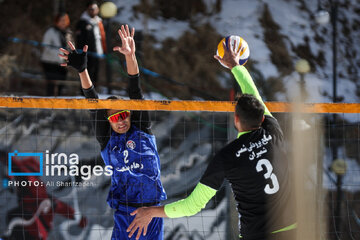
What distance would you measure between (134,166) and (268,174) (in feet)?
5.96

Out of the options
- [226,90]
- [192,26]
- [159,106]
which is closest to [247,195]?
[159,106]

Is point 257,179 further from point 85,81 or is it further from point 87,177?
point 87,177

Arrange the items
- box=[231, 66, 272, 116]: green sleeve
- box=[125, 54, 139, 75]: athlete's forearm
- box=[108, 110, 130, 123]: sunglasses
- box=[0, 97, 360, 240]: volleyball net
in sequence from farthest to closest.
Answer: box=[0, 97, 360, 240]: volleyball net
box=[108, 110, 130, 123]: sunglasses
box=[125, 54, 139, 75]: athlete's forearm
box=[231, 66, 272, 116]: green sleeve

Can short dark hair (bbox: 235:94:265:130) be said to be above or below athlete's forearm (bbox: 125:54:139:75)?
below

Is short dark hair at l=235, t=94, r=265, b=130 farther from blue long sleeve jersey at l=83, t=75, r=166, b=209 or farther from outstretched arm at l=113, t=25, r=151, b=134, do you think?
blue long sleeve jersey at l=83, t=75, r=166, b=209

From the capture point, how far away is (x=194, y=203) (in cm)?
309

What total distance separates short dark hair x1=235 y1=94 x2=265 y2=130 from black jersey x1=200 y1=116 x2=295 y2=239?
0.21 ft

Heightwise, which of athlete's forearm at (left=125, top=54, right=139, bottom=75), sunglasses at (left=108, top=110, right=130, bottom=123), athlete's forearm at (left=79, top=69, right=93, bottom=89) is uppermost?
athlete's forearm at (left=125, top=54, right=139, bottom=75)

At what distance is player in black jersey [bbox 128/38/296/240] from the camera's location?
3000 millimetres

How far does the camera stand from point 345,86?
11570 millimetres

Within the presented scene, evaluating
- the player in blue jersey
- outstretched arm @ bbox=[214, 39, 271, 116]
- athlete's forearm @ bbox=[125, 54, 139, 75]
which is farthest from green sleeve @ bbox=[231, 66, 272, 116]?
the player in blue jersey

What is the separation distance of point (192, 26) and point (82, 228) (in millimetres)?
6513

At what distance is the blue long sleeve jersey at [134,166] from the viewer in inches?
179

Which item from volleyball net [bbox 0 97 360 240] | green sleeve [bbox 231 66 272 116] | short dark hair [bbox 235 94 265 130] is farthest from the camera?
volleyball net [bbox 0 97 360 240]
